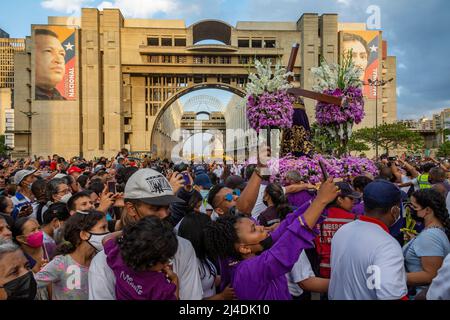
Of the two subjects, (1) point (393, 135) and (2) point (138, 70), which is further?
(2) point (138, 70)

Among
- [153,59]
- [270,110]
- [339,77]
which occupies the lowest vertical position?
[270,110]

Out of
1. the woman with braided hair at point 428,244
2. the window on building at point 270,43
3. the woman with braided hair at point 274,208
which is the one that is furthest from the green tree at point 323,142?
the window on building at point 270,43

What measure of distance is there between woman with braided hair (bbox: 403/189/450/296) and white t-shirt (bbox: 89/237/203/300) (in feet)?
6.72

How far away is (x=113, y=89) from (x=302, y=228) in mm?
55147

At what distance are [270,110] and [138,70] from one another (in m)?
51.5

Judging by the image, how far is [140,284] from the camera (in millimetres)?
2426

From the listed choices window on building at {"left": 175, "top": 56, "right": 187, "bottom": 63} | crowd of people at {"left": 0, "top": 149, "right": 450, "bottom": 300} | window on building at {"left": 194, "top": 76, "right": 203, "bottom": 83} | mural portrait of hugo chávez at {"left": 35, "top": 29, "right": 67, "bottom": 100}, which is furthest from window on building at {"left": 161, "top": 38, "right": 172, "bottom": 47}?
crowd of people at {"left": 0, "top": 149, "right": 450, "bottom": 300}

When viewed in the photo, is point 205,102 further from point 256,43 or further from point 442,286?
point 442,286

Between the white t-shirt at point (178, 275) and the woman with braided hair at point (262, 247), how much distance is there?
0.31 m

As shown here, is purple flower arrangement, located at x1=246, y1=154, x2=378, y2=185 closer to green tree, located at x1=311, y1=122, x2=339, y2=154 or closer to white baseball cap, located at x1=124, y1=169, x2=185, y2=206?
green tree, located at x1=311, y1=122, x2=339, y2=154

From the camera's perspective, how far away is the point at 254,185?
3.98 meters

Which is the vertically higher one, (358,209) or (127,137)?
(127,137)

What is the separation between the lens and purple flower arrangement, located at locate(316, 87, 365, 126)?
8789 millimetres

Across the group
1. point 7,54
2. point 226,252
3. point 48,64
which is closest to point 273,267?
point 226,252
